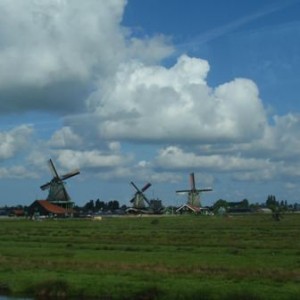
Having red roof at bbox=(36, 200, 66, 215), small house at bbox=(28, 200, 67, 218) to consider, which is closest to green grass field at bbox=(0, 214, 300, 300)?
small house at bbox=(28, 200, 67, 218)

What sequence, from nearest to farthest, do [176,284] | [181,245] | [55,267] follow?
[176,284] < [55,267] < [181,245]

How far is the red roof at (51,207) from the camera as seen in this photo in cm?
17038

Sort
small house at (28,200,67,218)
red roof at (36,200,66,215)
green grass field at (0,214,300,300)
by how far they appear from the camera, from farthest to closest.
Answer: red roof at (36,200,66,215) → small house at (28,200,67,218) → green grass field at (0,214,300,300)

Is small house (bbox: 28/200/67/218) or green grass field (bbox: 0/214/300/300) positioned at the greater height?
small house (bbox: 28/200/67/218)

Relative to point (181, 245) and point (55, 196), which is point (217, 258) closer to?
point (181, 245)

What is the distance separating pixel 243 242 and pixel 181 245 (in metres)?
6.43

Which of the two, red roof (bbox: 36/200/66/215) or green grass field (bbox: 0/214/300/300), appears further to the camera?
red roof (bbox: 36/200/66/215)

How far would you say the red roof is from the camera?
559ft

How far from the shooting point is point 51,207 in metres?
172

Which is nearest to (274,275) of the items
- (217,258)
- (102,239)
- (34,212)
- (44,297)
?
(217,258)

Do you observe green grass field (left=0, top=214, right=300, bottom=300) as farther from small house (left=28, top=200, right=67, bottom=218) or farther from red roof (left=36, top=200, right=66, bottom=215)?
red roof (left=36, top=200, right=66, bottom=215)

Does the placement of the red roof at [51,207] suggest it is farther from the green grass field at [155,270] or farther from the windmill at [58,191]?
the green grass field at [155,270]

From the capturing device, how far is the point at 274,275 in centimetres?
3647

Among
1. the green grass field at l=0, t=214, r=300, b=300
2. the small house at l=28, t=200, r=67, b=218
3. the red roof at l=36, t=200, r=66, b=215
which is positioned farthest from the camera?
the red roof at l=36, t=200, r=66, b=215
